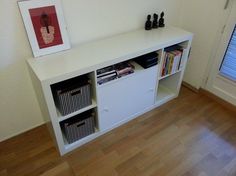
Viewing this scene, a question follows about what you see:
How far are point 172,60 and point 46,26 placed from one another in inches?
47.6

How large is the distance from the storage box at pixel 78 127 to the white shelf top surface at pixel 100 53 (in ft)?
1.50

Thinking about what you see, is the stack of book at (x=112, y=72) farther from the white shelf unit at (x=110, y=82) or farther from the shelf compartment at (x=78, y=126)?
the shelf compartment at (x=78, y=126)

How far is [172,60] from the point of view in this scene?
194cm

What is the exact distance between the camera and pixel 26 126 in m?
1.84

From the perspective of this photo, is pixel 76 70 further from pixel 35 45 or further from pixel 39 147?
pixel 39 147

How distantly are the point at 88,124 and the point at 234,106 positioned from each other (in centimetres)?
158

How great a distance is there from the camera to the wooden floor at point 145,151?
1541mm

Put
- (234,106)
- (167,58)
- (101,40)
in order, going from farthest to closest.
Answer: (234,106) → (167,58) → (101,40)

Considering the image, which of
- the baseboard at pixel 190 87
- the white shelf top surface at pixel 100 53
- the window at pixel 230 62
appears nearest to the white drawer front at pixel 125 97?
the white shelf top surface at pixel 100 53

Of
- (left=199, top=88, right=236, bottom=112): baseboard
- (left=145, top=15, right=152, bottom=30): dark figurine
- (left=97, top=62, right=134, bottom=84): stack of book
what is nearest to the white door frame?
(left=199, top=88, right=236, bottom=112): baseboard

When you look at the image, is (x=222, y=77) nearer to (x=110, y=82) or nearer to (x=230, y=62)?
(x=230, y=62)

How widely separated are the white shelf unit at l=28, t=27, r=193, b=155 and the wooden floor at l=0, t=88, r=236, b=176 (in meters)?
0.13

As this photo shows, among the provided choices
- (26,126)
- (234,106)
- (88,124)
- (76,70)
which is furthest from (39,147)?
(234,106)

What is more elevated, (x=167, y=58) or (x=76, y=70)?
(x=76, y=70)
